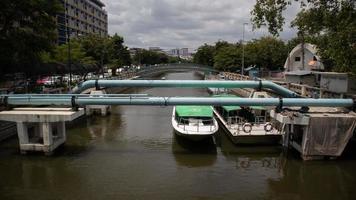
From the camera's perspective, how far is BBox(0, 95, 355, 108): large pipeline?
22.7m

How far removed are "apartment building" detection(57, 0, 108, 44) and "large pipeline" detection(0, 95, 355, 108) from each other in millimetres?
68650

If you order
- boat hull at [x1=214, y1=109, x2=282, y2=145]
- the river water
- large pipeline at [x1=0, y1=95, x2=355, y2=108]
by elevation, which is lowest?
the river water

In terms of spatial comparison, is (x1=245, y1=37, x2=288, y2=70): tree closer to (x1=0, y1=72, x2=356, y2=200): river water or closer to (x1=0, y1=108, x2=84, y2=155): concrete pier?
(x1=0, y1=72, x2=356, y2=200): river water

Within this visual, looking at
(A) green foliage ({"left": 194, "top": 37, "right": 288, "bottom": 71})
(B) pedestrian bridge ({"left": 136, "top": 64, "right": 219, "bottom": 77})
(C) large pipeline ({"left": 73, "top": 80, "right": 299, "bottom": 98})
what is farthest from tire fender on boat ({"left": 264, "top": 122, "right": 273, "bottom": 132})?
(B) pedestrian bridge ({"left": 136, "top": 64, "right": 219, "bottom": 77})

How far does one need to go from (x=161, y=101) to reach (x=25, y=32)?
15.7 metres

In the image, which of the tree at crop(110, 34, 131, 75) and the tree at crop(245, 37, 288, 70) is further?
the tree at crop(110, 34, 131, 75)

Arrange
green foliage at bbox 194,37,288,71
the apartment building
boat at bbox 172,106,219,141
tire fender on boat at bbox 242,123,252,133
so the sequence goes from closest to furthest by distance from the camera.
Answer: boat at bbox 172,106,219,141
tire fender on boat at bbox 242,123,252,133
green foliage at bbox 194,37,288,71
the apartment building

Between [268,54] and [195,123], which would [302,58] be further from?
[195,123]

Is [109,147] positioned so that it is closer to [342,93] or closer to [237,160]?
[237,160]

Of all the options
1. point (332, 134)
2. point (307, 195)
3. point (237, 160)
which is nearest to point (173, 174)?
point (237, 160)

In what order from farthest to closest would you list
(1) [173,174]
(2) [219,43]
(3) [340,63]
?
(2) [219,43] → (1) [173,174] → (3) [340,63]

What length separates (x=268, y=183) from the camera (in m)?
18.8

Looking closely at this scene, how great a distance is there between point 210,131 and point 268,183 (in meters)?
6.57

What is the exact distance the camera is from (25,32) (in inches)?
1227
